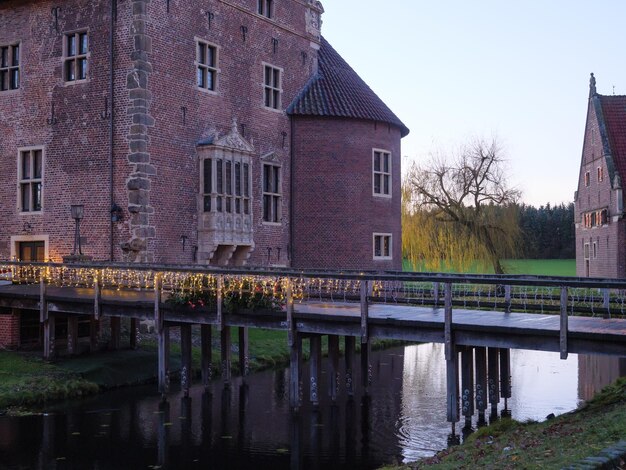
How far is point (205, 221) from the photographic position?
25.9 meters

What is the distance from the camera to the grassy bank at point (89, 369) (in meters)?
18.6

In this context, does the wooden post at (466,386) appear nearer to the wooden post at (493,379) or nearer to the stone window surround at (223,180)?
the wooden post at (493,379)

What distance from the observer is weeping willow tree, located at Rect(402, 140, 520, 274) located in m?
41.2

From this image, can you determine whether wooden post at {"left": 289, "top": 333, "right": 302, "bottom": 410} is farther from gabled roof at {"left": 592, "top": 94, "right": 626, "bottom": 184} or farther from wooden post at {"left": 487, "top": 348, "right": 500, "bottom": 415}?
gabled roof at {"left": 592, "top": 94, "right": 626, "bottom": 184}

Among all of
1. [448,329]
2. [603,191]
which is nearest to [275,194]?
[448,329]

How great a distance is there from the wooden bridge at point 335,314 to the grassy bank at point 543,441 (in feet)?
4.15

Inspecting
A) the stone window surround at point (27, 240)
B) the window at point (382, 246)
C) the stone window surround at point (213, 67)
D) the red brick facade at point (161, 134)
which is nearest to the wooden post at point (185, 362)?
the red brick facade at point (161, 134)

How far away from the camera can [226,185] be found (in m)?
26.5

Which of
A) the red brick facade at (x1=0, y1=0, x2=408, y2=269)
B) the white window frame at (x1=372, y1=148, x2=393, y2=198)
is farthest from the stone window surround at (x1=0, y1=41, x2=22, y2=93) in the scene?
the white window frame at (x1=372, y1=148, x2=393, y2=198)

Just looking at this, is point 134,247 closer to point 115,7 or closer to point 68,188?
point 68,188

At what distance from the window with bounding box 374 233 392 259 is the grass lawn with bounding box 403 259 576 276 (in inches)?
219

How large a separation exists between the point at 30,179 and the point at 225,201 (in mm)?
6146

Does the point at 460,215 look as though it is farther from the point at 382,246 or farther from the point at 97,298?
the point at 97,298

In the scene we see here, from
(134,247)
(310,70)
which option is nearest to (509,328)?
(134,247)
